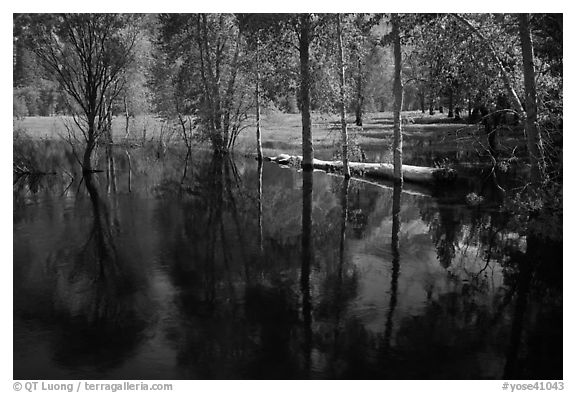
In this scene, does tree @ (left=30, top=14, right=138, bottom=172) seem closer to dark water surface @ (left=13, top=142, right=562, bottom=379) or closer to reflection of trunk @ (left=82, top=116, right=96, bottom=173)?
reflection of trunk @ (left=82, top=116, right=96, bottom=173)

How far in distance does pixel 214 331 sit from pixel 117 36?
21.1 meters

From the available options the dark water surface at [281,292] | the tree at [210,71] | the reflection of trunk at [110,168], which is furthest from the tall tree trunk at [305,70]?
the reflection of trunk at [110,168]

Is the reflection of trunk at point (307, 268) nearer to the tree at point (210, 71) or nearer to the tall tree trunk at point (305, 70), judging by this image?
the tall tree trunk at point (305, 70)

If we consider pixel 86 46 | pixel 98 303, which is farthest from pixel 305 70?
pixel 98 303

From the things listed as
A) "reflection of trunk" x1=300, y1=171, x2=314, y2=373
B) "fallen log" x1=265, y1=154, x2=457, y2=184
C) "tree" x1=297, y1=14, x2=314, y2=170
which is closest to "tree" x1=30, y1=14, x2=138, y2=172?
"tree" x1=297, y1=14, x2=314, y2=170

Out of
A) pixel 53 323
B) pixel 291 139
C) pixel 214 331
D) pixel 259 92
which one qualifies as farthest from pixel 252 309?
pixel 291 139

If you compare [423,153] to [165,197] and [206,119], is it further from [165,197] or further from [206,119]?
[165,197]

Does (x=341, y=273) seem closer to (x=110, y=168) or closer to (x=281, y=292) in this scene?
(x=281, y=292)

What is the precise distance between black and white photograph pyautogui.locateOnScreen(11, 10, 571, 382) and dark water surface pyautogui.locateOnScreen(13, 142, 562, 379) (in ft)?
0.16

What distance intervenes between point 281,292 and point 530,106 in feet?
29.9

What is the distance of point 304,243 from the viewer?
13859 millimetres

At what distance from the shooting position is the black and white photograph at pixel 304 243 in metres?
7.61

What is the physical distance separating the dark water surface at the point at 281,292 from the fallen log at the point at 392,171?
411 cm

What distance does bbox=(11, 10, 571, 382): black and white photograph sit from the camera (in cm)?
761
